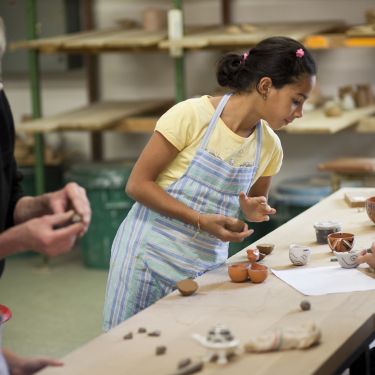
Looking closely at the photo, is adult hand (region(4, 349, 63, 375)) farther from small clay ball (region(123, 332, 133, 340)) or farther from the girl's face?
the girl's face

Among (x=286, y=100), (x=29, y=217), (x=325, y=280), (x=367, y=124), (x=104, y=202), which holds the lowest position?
(x=104, y=202)

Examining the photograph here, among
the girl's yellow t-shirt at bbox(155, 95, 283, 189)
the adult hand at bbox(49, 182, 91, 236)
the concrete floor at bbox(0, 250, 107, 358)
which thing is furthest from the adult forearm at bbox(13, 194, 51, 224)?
the concrete floor at bbox(0, 250, 107, 358)

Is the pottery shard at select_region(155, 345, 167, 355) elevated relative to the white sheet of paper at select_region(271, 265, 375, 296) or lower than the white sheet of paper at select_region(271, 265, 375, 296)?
elevated

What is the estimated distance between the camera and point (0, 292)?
20.3ft

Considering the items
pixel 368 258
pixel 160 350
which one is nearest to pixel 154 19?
pixel 368 258

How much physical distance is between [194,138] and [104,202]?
3163 millimetres

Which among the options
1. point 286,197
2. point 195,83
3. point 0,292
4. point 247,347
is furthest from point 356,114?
point 247,347

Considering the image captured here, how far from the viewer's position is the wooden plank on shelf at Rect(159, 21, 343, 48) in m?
5.79

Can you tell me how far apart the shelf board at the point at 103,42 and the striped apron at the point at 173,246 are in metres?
2.64

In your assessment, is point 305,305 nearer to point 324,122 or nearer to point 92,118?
point 324,122

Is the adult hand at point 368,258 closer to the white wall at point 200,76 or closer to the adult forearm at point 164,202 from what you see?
the adult forearm at point 164,202

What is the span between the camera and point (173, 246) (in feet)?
11.5

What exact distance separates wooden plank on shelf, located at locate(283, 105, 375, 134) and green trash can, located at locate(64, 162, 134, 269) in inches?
57.4

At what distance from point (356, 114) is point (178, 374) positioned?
3870mm
